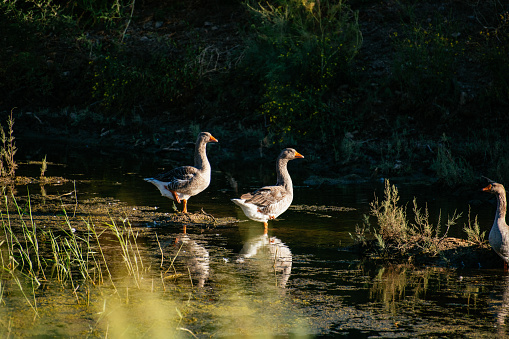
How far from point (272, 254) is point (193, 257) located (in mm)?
1230

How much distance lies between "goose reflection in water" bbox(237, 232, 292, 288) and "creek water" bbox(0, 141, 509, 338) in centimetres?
2

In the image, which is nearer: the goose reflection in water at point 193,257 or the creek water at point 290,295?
the creek water at point 290,295

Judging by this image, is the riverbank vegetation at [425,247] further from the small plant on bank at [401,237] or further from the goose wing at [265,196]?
the goose wing at [265,196]

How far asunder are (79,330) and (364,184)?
448 inches

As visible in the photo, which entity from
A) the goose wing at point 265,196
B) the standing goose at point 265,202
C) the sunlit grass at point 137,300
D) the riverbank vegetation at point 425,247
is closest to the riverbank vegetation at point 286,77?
the standing goose at point 265,202

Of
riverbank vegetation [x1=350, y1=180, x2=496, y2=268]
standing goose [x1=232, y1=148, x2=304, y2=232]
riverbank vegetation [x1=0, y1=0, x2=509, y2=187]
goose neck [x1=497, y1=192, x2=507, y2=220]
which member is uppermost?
riverbank vegetation [x1=0, y1=0, x2=509, y2=187]

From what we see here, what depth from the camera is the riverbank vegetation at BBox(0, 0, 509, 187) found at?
19.4 meters

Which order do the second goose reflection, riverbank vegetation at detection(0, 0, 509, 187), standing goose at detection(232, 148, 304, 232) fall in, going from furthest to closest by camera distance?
riverbank vegetation at detection(0, 0, 509, 187), standing goose at detection(232, 148, 304, 232), the second goose reflection

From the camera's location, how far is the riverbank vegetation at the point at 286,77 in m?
19.4

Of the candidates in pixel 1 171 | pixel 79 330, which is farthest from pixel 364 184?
pixel 79 330

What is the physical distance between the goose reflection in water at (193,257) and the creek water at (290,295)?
0.05ft

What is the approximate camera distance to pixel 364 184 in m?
17.0

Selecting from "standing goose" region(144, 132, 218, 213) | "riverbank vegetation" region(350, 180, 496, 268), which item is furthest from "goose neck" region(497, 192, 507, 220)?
"standing goose" region(144, 132, 218, 213)

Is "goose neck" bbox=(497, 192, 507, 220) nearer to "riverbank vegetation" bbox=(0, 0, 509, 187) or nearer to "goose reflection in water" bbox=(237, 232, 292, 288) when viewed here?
"goose reflection in water" bbox=(237, 232, 292, 288)
